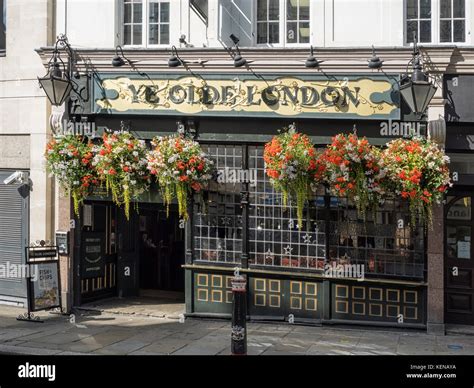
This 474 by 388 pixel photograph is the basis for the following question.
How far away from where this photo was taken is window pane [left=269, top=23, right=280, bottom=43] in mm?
12164

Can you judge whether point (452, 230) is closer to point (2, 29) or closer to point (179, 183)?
point (179, 183)

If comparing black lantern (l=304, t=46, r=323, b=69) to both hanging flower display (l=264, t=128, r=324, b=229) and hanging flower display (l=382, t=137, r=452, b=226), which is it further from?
hanging flower display (l=382, t=137, r=452, b=226)

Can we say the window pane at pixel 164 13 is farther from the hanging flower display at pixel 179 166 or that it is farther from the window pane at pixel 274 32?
the hanging flower display at pixel 179 166

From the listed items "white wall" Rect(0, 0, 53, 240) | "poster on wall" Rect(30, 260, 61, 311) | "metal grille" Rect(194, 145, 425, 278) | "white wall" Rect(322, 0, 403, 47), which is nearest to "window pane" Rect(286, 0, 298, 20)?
"white wall" Rect(322, 0, 403, 47)

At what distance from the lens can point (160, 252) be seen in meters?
15.5

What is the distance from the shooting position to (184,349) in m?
9.82

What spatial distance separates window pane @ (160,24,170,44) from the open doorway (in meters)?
4.59

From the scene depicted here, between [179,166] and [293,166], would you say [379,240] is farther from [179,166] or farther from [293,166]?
[179,166]

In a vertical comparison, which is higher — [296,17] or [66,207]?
[296,17]

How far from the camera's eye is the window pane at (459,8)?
1138 centimetres

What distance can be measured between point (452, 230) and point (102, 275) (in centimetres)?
773

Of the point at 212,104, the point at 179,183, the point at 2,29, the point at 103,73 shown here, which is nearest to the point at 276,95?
the point at 212,104

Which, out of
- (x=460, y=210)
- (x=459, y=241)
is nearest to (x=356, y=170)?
(x=460, y=210)

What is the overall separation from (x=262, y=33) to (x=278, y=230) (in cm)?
404
